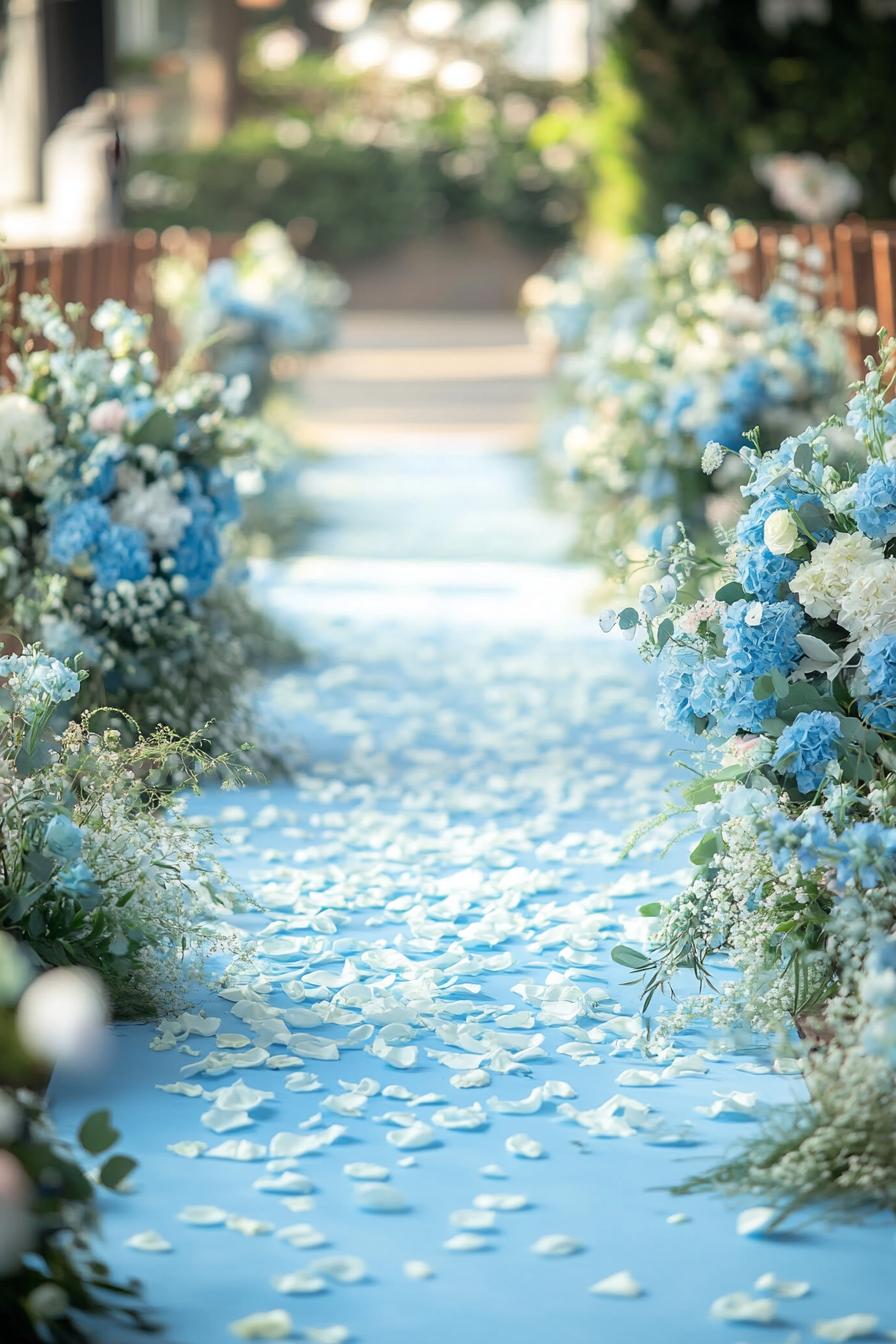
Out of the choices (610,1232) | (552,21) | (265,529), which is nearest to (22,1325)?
(610,1232)

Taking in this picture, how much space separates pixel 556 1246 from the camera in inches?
87.1

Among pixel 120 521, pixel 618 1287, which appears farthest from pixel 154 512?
pixel 618 1287

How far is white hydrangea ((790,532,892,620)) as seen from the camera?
2781mm

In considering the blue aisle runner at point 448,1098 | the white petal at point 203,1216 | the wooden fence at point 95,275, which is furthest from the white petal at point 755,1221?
the wooden fence at point 95,275

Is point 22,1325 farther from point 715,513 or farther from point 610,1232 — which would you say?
point 715,513

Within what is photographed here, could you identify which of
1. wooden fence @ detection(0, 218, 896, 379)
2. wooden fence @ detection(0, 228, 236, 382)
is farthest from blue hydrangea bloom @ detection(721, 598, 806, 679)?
wooden fence @ detection(0, 218, 896, 379)

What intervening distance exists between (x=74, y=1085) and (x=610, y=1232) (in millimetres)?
841

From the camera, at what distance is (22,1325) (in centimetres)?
194

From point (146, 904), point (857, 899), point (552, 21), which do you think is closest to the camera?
point (857, 899)

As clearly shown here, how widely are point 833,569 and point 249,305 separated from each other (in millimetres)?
6168

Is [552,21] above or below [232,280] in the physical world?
above

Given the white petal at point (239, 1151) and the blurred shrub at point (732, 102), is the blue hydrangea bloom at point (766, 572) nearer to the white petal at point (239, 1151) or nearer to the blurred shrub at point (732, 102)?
the white petal at point (239, 1151)

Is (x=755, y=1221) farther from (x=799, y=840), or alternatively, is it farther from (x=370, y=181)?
(x=370, y=181)

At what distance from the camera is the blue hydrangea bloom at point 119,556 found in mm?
4180
